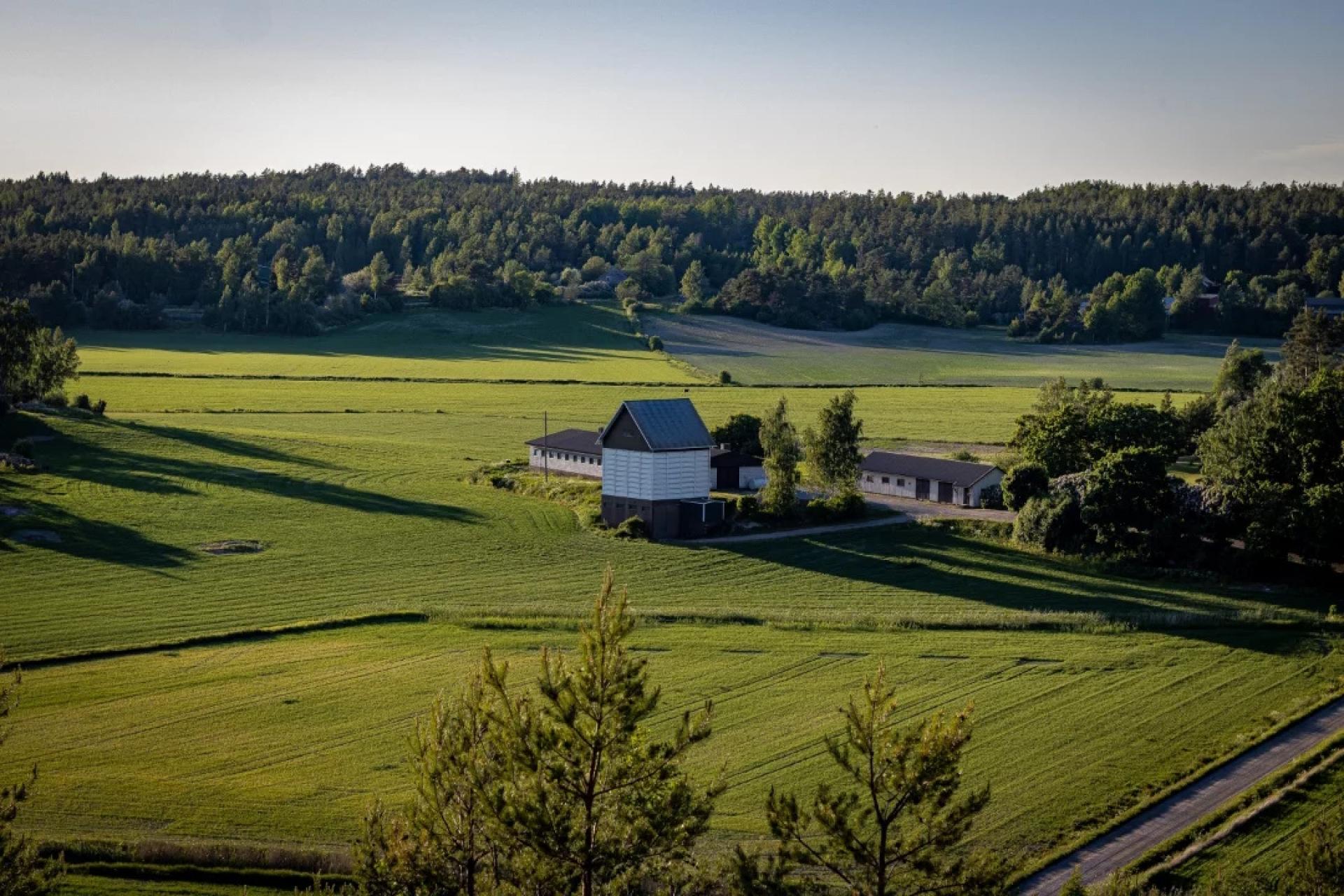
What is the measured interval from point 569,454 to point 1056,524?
92.5ft

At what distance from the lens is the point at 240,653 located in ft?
142

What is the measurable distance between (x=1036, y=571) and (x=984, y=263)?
14934 cm

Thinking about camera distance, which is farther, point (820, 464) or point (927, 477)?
point (927, 477)

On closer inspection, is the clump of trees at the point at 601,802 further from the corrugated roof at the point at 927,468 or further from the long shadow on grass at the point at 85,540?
the corrugated roof at the point at 927,468

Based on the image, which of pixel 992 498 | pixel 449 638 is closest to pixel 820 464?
pixel 992 498

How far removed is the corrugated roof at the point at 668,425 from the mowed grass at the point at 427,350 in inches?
1942

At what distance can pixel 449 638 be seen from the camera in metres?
45.4

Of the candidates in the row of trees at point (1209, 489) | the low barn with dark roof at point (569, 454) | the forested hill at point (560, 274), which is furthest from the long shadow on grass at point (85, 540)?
the forested hill at point (560, 274)

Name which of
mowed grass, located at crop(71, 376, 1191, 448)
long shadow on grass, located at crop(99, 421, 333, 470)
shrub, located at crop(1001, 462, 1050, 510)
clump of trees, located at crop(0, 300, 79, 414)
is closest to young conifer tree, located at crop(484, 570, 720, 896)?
shrub, located at crop(1001, 462, 1050, 510)

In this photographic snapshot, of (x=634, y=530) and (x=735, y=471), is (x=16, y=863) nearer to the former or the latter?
(x=634, y=530)

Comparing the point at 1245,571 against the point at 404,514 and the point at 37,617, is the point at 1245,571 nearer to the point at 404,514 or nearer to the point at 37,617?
the point at 404,514

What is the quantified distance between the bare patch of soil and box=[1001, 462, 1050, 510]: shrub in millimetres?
→ 33883

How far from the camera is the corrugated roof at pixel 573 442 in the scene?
76.2 metres

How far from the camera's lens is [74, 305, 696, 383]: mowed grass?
121m
